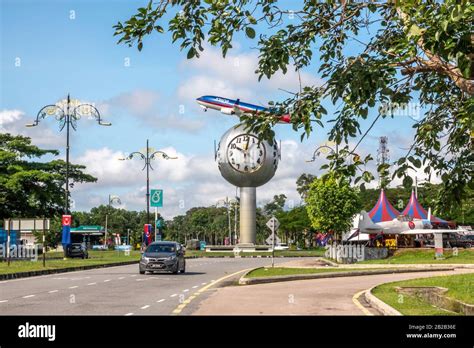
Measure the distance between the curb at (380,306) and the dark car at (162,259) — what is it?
45.6 feet

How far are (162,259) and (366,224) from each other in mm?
25625

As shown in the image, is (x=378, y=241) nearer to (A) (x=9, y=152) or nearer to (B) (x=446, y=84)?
(A) (x=9, y=152)

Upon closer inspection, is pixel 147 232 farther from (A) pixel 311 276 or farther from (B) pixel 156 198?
(A) pixel 311 276

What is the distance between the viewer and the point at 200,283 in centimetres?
2472

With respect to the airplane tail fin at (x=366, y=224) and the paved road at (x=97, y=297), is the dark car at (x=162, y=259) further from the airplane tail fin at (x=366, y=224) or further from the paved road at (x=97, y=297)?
the airplane tail fin at (x=366, y=224)

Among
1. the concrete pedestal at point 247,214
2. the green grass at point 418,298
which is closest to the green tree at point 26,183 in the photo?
the concrete pedestal at point 247,214

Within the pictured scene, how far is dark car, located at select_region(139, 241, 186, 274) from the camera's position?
30.2 m

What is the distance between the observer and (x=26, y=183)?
55406mm

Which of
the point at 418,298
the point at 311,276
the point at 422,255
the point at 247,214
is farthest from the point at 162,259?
the point at 247,214

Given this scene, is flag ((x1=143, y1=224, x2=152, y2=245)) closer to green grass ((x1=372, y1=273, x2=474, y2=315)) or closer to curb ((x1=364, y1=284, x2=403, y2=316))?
green grass ((x1=372, y1=273, x2=474, y2=315))

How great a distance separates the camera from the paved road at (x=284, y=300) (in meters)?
14.8

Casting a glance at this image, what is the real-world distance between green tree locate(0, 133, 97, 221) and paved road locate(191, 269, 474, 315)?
3517cm

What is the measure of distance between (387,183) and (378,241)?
5263 cm

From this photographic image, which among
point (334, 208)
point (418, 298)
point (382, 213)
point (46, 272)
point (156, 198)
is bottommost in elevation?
point (418, 298)
